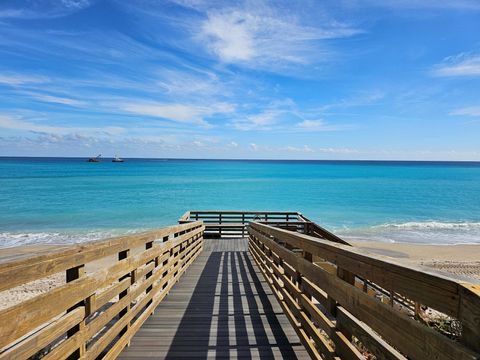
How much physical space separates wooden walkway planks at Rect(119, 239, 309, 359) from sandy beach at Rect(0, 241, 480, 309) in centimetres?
902

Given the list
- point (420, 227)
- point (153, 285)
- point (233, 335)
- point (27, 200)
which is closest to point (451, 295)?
point (233, 335)

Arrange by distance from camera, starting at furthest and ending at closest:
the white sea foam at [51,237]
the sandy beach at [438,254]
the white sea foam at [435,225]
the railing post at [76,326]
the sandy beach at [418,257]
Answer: the white sea foam at [435,225] → the white sea foam at [51,237] → the sandy beach at [438,254] → the sandy beach at [418,257] → the railing post at [76,326]

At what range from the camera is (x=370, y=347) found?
1945mm

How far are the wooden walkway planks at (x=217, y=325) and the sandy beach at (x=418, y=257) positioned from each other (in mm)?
9022

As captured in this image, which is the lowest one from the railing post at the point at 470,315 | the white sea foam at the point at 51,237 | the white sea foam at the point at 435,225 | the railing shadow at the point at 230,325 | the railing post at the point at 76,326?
the white sea foam at the point at 51,237

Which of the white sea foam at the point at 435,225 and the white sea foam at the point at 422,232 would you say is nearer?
the white sea foam at the point at 422,232

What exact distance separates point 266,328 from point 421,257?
17.0m

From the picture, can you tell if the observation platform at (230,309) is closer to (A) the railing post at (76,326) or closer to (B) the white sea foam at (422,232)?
(A) the railing post at (76,326)

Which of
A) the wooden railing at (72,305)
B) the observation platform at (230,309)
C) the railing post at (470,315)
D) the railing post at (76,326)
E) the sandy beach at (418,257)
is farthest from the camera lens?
the sandy beach at (418,257)

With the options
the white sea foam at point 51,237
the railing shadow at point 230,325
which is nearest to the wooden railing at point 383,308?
the railing shadow at point 230,325

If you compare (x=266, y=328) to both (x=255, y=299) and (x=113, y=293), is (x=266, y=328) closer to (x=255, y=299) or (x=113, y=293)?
(x=255, y=299)

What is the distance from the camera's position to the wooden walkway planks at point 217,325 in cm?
355

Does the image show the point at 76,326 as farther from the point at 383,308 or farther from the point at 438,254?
the point at 438,254

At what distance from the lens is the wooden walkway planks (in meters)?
3.55
